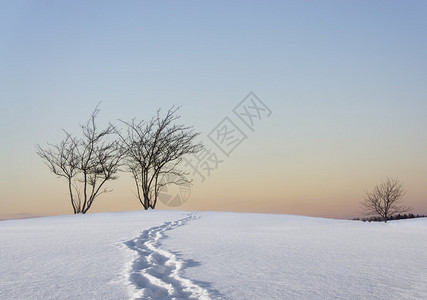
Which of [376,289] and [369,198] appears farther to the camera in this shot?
[369,198]

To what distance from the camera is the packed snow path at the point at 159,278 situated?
2.07 metres

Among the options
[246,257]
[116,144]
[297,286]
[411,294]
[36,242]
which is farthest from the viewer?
[116,144]

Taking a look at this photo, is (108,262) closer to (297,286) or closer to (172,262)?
(172,262)

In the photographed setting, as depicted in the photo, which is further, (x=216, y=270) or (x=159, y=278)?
(x=216, y=270)

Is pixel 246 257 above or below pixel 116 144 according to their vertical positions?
below

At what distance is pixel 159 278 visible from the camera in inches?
98.1

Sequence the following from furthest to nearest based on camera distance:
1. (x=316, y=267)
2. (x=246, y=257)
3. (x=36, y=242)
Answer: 1. (x=36, y=242)
2. (x=246, y=257)
3. (x=316, y=267)

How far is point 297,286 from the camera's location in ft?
7.23

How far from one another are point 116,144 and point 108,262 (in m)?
13.6

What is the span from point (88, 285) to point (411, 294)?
1.84 m

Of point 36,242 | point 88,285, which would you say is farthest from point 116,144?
point 88,285

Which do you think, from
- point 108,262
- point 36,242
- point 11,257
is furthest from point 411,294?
point 36,242

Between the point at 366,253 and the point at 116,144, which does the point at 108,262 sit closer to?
the point at 366,253

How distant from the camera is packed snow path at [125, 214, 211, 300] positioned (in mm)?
2070
